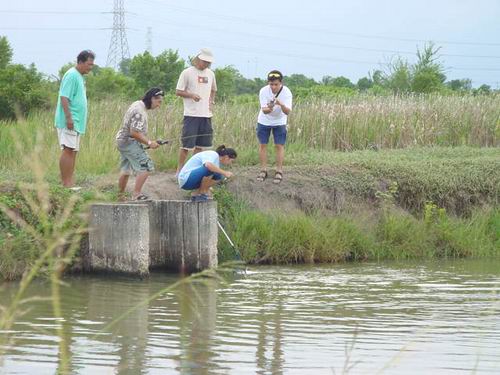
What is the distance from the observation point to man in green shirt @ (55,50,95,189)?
11.3 m

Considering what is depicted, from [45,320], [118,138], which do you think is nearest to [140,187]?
[118,138]

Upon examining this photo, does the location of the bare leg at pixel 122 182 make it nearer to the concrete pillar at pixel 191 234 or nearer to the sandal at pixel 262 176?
the concrete pillar at pixel 191 234

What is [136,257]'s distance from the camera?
442 inches

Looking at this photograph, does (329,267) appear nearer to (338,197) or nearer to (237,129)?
(338,197)

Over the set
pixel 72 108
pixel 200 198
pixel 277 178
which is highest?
pixel 72 108

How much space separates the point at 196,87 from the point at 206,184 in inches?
63.7

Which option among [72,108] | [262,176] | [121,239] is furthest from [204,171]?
[262,176]

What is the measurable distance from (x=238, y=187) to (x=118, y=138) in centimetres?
255

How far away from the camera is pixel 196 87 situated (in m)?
12.8

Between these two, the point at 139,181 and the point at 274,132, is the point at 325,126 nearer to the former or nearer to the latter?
the point at 274,132

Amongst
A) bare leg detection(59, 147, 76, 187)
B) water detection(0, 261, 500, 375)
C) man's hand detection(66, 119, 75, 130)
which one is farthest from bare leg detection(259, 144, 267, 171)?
man's hand detection(66, 119, 75, 130)

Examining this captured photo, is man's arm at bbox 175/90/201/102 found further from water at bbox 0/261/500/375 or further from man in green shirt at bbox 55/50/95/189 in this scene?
water at bbox 0/261/500/375

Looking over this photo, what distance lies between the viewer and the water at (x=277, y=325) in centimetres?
697

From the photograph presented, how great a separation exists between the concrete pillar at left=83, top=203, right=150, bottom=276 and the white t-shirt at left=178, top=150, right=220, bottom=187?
23.6 inches
